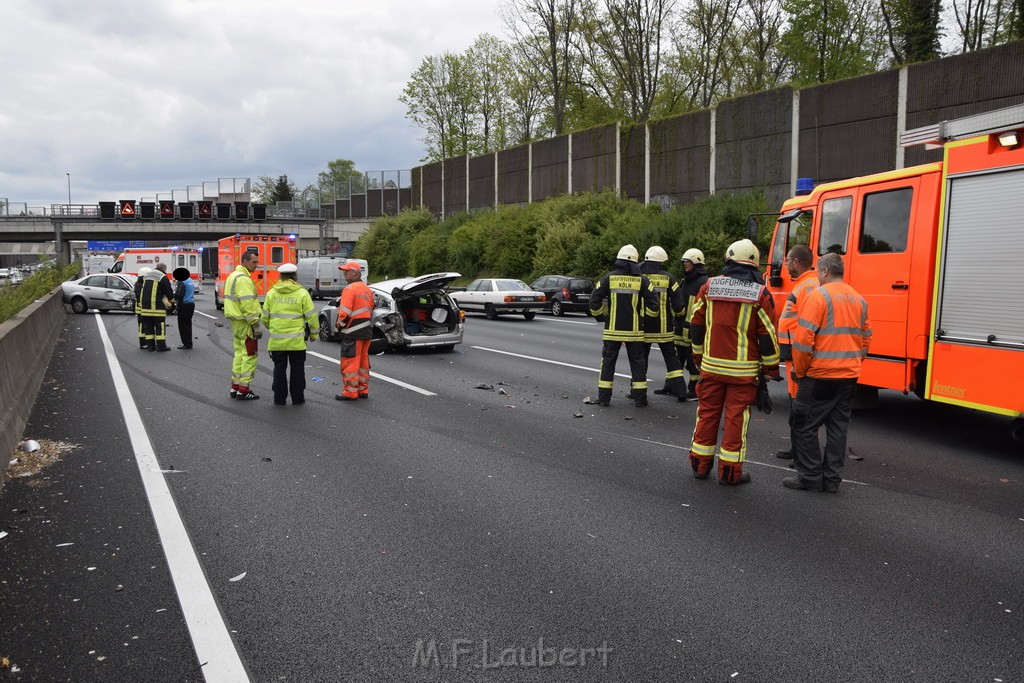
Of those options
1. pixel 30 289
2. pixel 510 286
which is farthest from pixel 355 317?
pixel 510 286

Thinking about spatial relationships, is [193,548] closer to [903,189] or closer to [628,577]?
[628,577]

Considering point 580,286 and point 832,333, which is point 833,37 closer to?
point 580,286

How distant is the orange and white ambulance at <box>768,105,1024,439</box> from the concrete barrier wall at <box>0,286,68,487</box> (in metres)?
8.04

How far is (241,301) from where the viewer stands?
36.3ft

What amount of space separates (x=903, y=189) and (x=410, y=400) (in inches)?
244

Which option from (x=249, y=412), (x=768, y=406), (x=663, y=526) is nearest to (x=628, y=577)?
(x=663, y=526)

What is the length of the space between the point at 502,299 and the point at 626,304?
54.2ft

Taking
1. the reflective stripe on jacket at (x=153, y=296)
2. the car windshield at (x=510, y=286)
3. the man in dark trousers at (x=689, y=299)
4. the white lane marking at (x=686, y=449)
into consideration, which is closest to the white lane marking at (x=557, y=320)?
the car windshield at (x=510, y=286)

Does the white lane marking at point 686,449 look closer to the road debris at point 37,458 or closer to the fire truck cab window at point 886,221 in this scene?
the fire truck cab window at point 886,221

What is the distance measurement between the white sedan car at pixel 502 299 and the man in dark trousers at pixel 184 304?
31.7 feet

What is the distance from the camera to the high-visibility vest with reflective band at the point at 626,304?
35.0 feet

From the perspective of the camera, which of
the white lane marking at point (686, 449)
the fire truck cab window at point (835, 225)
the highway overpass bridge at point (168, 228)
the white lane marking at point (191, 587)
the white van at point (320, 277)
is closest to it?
the white lane marking at point (191, 587)

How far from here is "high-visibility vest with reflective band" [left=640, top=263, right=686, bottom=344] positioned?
10.9m

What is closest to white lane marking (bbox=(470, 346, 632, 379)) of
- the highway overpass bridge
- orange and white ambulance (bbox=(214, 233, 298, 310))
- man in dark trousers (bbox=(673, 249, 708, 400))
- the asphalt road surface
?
man in dark trousers (bbox=(673, 249, 708, 400))
